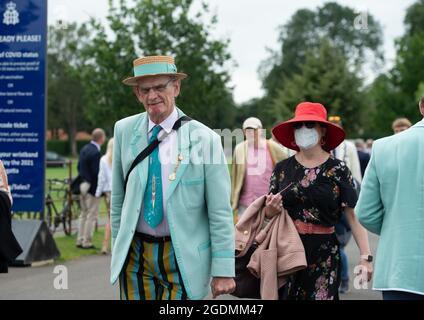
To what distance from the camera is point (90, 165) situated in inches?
549

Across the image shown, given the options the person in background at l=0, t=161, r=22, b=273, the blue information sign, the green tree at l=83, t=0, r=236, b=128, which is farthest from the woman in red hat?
the green tree at l=83, t=0, r=236, b=128

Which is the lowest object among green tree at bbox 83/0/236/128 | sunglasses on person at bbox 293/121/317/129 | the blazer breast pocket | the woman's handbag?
the woman's handbag

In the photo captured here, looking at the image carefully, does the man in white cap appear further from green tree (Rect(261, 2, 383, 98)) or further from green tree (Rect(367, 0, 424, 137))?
green tree (Rect(261, 2, 383, 98))

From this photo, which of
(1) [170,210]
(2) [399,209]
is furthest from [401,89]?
(1) [170,210]

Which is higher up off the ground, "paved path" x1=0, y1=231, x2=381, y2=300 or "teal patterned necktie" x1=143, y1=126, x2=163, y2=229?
"teal patterned necktie" x1=143, y1=126, x2=163, y2=229

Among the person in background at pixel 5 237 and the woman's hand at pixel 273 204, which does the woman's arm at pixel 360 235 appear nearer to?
the woman's hand at pixel 273 204

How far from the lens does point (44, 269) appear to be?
37.6ft

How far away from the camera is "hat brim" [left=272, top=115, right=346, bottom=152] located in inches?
241

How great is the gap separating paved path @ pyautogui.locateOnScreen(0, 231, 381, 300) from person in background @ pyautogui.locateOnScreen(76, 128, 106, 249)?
1.49m

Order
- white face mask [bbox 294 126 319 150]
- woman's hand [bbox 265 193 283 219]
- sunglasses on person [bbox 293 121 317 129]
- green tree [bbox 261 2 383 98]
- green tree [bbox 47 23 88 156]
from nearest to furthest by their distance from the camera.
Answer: woman's hand [bbox 265 193 283 219]
white face mask [bbox 294 126 319 150]
sunglasses on person [bbox 293 121 317 129]
green tree [bbox 261 2 383 98]
green tree [bbox 47 23 88 156]

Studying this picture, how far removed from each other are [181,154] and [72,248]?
31.8 feet

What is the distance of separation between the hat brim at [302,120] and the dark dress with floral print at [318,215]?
1.03ft

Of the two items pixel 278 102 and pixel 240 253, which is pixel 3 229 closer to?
pixel 240 253
